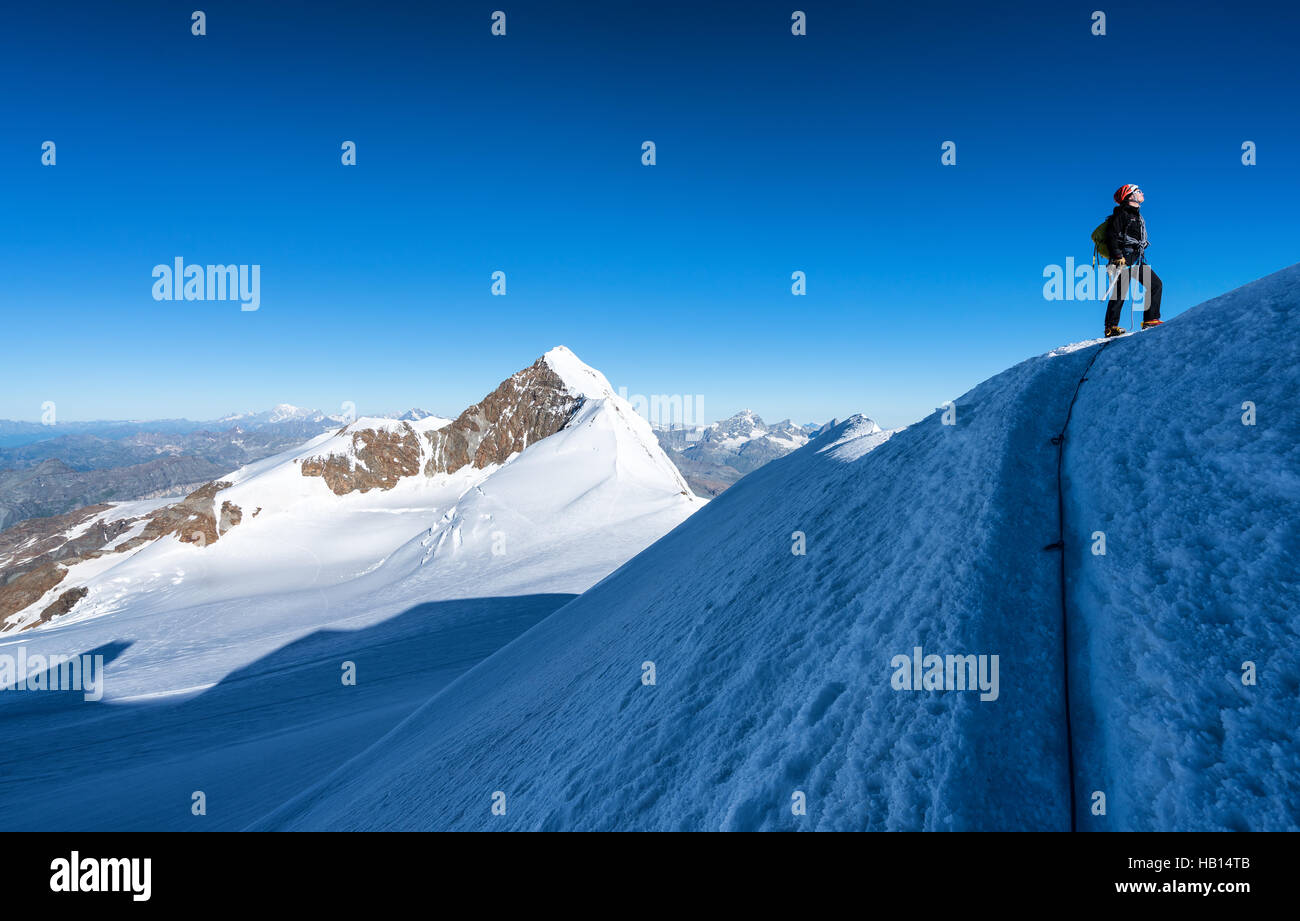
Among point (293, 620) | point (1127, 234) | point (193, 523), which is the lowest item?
point (293, 620)

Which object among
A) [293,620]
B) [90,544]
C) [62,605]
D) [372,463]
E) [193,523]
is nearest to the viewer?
[293,620]

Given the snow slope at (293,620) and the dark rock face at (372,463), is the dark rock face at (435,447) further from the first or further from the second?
the snow slope at (293,620)

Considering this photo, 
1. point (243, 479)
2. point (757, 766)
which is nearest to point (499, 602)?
point (757, 766)

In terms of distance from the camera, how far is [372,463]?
75.3m

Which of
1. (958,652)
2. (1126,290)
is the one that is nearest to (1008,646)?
(958,652)

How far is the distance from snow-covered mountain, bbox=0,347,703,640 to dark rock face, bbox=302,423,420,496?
0.20 m

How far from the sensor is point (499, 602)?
27875 millimetres

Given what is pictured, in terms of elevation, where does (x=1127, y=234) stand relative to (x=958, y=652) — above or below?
above

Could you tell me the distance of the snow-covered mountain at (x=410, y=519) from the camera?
37344 mm

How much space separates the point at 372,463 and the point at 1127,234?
8255 centimetres

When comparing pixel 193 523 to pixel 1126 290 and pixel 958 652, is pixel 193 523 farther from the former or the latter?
pixel 1126 290

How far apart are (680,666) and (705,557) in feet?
13.7

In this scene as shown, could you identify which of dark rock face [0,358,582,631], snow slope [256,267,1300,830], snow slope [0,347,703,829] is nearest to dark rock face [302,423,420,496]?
dark rock face [0,358,582,631]
